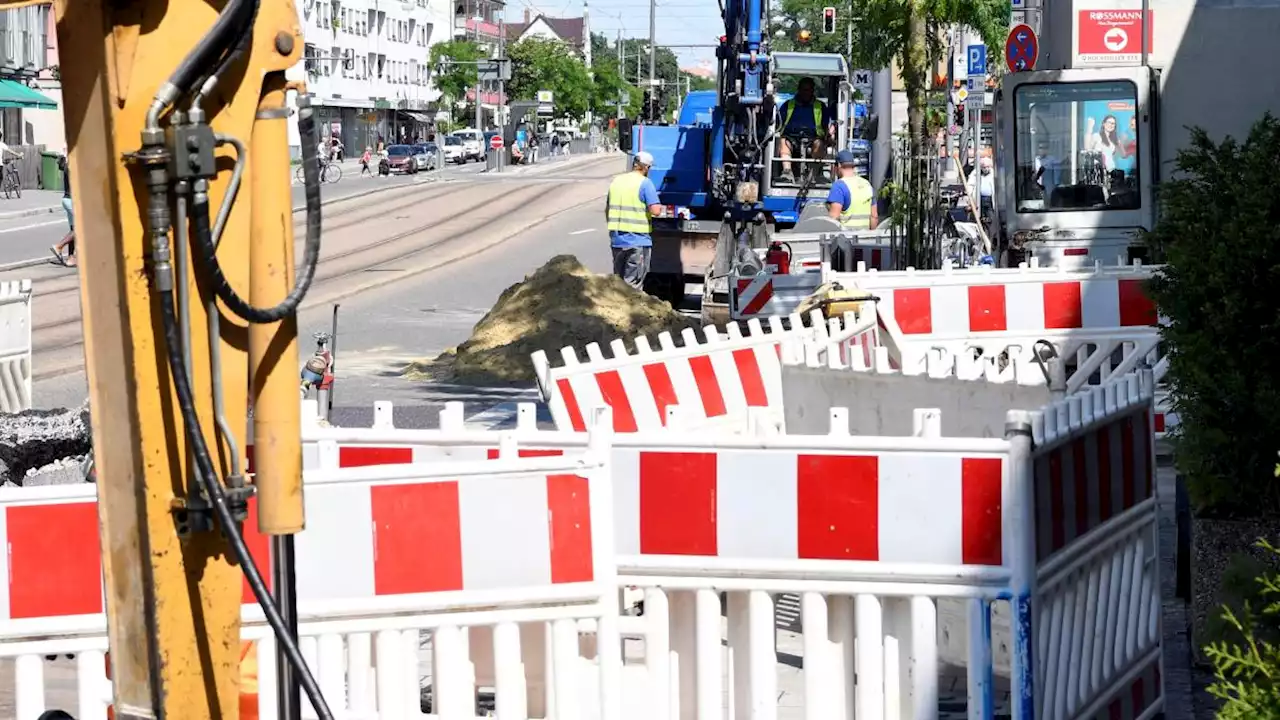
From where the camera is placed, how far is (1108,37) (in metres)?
19.3

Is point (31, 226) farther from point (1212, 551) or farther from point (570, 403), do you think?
point (1212, 551)

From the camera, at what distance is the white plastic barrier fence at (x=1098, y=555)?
19.4 ft

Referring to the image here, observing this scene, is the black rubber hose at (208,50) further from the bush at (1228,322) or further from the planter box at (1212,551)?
the planter box at (1212,551)

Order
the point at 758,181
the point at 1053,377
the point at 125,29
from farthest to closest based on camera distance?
the point at 758,181
the point at 1053,377
the point at 125,29

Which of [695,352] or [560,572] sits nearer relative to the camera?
[560,572]

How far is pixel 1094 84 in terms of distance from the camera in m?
19.2

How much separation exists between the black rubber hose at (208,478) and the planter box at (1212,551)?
406 cm

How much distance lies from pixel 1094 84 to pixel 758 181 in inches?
224

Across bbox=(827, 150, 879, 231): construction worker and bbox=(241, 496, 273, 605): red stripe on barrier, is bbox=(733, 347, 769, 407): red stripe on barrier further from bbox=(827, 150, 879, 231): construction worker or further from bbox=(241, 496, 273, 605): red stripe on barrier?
bbox=(827, 150, 879, 231): construction worker

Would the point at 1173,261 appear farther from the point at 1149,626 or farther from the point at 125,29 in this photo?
the point at 125,29

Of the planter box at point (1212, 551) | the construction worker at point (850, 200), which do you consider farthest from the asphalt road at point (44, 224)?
the planter box at point (1212, 551)

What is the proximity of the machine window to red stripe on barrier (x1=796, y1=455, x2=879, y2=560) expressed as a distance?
14.2 m

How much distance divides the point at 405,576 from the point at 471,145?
9240 centimetres

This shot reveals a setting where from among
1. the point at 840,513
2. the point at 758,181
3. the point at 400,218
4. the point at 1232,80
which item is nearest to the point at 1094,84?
the point at 1232,80
